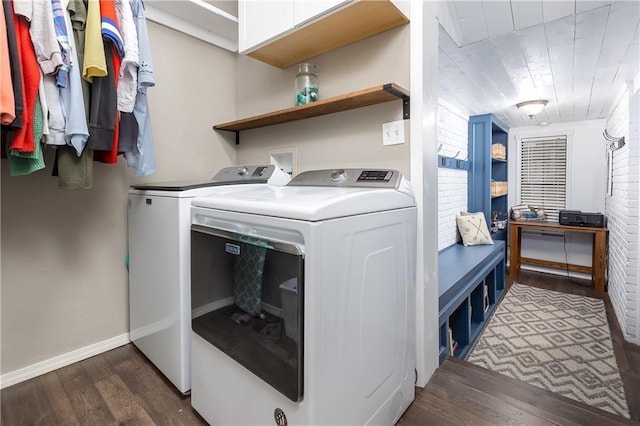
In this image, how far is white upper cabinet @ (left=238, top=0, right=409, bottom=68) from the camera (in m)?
1.42

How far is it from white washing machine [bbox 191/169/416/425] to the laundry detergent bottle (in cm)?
64

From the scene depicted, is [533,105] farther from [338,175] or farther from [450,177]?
[338,175]

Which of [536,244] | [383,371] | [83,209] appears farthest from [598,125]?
[83,209]

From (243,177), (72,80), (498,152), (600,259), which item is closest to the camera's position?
(72,80)

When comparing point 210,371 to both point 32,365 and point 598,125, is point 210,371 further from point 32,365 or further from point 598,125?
point 598,125

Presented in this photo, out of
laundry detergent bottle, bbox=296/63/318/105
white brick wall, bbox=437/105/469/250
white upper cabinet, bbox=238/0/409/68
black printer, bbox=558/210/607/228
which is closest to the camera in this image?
white upper cabinet, bbox=238/0/409/68

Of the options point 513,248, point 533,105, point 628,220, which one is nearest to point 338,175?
point 628,220

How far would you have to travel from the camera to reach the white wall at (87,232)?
158 centimetres

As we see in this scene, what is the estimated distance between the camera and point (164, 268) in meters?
1.52

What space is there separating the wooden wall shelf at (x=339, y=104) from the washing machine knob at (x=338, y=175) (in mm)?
335

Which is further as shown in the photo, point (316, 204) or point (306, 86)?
point (306, 86)

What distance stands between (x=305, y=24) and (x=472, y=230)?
3110 millimetres

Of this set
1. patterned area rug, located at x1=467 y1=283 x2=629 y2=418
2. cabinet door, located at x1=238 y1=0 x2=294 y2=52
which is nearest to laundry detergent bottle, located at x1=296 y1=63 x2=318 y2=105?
cabinet door, located at x1=238 y1=0 x2=294 y2=52

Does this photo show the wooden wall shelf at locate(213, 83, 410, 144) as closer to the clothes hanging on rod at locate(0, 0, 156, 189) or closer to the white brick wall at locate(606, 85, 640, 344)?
the clothes hanging on rod at locate(0, 0, 156, 189)
